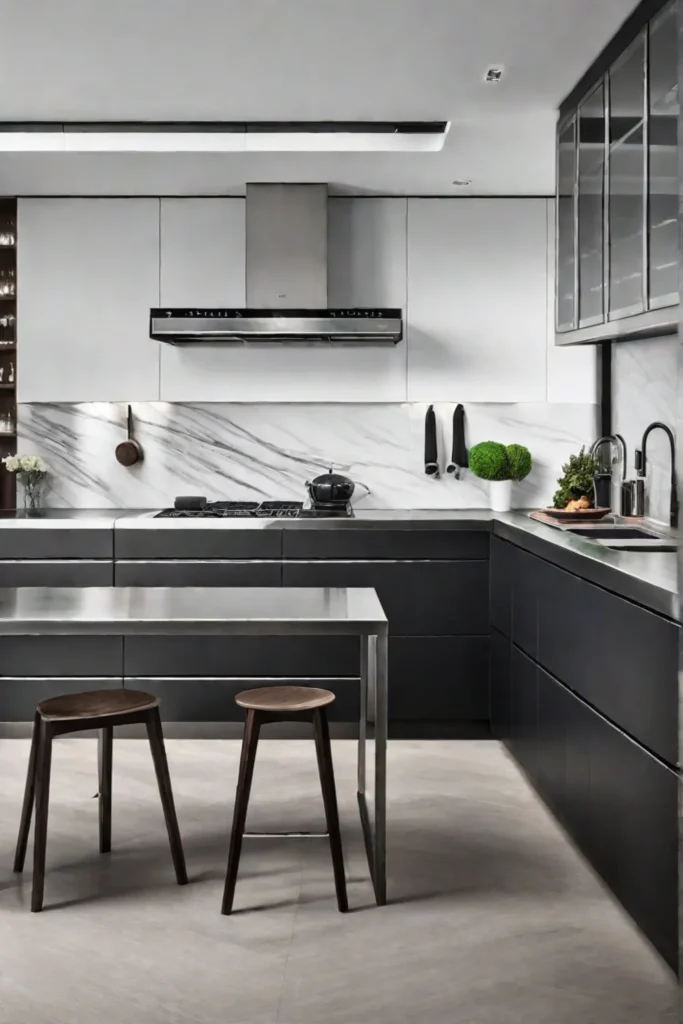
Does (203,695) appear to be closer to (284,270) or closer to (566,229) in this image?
(284,270)

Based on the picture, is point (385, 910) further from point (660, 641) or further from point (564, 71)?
point (564, 71)

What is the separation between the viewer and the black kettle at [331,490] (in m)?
4.91

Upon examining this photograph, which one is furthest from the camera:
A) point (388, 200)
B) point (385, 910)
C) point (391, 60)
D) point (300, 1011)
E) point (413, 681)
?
point (388, 200)

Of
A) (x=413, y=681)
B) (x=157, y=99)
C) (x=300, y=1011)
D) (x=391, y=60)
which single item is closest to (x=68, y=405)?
(x=157, y=99)

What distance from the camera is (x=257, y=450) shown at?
5363 mm

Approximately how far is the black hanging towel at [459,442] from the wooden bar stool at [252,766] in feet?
8.29

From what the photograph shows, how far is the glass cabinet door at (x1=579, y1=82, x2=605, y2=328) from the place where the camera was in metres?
3.63

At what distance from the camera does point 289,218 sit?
16.2 ft

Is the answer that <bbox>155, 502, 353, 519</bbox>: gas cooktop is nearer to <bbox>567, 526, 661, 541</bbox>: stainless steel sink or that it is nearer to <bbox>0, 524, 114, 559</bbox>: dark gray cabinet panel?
<bbox>0, 524, 114, 559</bbox>: dark gray cabinet panel

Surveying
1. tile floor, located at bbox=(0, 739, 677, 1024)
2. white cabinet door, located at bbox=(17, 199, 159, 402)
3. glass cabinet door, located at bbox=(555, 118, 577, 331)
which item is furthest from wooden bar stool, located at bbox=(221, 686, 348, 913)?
white cabinet door, located at bbox=(17, 199, 159, 402)

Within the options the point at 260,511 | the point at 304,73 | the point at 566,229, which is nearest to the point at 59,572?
the point at 260,511

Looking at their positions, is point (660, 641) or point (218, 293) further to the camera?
point (218, 293)

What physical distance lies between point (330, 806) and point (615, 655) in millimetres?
892

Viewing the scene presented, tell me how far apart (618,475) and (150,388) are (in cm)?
236
